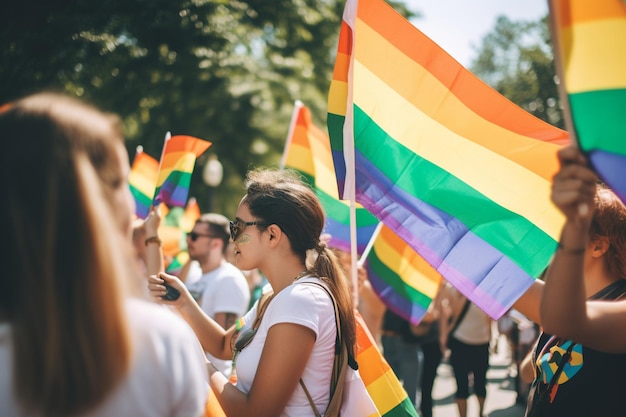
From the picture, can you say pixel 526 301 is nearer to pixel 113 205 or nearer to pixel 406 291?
pixel 406 291

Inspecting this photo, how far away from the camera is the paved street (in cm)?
778

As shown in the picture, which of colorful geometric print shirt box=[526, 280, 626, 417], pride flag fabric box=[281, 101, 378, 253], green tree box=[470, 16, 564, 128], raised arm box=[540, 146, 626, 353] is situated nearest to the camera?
raised arm box=[540, 146, 626, 353]

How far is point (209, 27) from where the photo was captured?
30.3ft

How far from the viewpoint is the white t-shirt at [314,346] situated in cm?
232

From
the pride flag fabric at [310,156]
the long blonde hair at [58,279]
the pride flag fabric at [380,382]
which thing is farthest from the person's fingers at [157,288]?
the pride flag fabric at [310,156]

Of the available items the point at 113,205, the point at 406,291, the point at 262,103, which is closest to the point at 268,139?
the point at 262,103

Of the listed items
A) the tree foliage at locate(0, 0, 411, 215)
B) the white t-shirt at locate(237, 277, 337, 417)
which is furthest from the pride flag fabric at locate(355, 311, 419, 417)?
the tree foliage at locate(0, 0, 411, 215)

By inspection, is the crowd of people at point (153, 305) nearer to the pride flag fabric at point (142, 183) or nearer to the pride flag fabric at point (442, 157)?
the pride flag fabric at point (442, 157)

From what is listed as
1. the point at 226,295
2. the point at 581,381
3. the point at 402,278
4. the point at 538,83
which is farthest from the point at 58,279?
the point at 538,83

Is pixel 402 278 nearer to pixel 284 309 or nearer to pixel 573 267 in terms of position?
pixel 284 309

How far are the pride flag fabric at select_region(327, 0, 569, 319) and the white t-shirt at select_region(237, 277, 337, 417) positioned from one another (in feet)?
2.79

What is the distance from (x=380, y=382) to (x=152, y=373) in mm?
1639

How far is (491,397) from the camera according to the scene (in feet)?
29.0

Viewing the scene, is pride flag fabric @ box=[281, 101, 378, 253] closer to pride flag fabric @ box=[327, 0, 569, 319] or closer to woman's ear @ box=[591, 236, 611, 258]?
pride flag fabric @ box=[327, 0, 569, 319]
